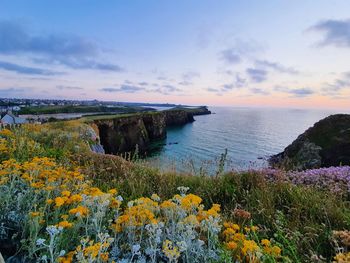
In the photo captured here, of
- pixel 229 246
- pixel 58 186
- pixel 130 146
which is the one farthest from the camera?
pixel 130 146

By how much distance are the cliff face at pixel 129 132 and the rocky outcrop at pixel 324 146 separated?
1004 inches

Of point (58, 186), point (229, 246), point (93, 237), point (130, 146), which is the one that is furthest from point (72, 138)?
point (130, 146)

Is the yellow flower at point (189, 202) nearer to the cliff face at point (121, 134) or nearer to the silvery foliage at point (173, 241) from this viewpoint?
the silvery foliage at point (173, 241)

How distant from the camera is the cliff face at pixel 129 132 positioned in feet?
155

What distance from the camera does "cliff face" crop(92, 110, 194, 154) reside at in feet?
155

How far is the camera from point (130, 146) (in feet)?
173

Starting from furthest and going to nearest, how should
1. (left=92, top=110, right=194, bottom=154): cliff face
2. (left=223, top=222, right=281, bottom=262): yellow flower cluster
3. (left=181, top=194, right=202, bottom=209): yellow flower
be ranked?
(left=92, top=110, right=194, bottom=154): cliff face → (left=181, top=194, right=202, bottom=209): yellow flower → (left=223, top=222, right=281, bottom=262): yellow flower cluster

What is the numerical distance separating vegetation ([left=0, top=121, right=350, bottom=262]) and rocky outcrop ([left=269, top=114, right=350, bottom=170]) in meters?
7.04

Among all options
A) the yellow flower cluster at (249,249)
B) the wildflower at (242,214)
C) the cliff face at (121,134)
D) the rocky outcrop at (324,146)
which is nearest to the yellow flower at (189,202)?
the yellow flower cluster at (249,249)

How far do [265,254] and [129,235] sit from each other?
131cm

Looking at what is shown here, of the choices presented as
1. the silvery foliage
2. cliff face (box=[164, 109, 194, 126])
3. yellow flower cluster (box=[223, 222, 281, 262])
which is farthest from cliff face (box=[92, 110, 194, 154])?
yellow flower cluster (box=[223, 222, 281, 262])

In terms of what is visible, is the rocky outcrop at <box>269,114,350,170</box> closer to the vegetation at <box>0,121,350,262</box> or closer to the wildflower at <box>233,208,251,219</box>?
the vegetation at <box>0,121,350,262</box>

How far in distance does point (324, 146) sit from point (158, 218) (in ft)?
47.0

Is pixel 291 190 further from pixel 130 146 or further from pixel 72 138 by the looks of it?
pixel 130 146
